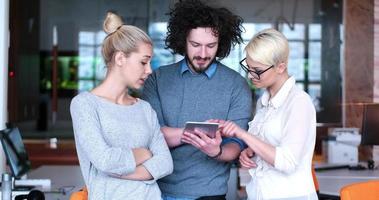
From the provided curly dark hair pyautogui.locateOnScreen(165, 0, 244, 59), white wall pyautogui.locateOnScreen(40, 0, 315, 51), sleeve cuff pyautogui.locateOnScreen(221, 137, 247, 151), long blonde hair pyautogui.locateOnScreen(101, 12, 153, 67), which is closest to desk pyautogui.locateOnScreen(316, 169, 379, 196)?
sleeve cuff pyautogui.locateOnScreen(221, 137, 247, 151)

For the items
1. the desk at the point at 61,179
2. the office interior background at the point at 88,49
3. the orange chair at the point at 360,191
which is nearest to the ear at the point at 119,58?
the orange chair at the point at 360,191

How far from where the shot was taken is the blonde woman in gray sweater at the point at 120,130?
7.99ft

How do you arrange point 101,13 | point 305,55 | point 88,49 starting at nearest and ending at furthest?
point 101,13
point 305,55
point 88,49

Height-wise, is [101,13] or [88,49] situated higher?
[101,13]

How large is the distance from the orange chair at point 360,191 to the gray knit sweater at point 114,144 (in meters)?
0.96

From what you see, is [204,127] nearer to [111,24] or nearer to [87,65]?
[111,24]

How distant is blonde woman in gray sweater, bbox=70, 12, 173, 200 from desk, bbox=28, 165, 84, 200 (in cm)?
179

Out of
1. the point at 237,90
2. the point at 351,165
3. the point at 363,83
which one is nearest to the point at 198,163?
the point at 237,90

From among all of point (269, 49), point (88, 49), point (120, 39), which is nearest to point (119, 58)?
point (120, 39)

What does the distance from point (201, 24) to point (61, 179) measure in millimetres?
2770

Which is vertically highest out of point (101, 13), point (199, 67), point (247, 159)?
point (101, 13)

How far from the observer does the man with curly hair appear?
2.89 m

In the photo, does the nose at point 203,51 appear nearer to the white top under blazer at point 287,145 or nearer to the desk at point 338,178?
the white top under blazer at point 287,145

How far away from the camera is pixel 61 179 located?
17.1 ft
